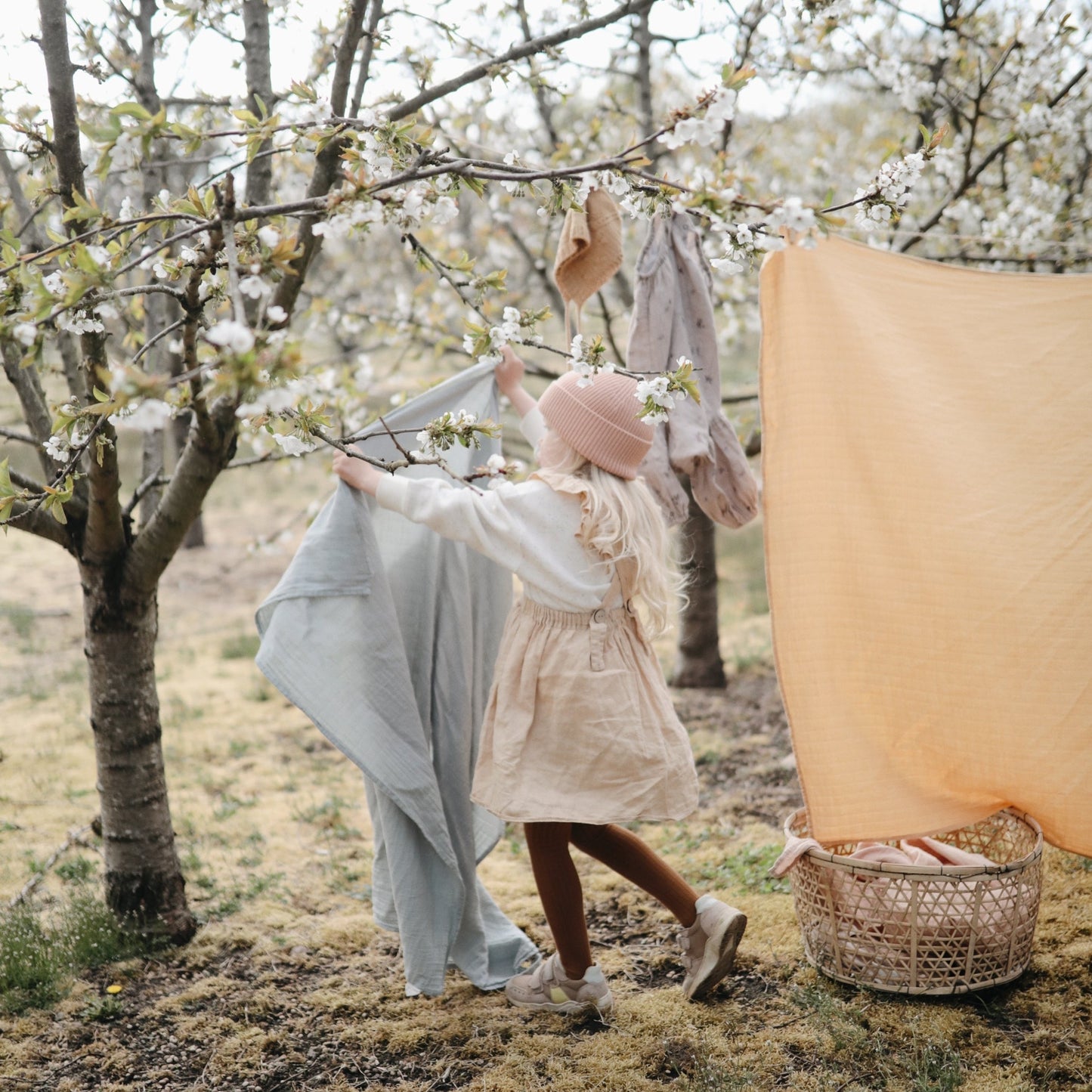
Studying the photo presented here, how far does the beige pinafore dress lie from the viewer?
256 centimetres

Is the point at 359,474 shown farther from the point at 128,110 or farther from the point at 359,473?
the point at 128,110

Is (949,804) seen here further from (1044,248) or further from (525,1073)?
(1044,248)

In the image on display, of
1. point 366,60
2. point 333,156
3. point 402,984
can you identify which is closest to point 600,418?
point 333,156

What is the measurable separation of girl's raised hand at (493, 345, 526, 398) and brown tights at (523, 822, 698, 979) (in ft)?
4.22

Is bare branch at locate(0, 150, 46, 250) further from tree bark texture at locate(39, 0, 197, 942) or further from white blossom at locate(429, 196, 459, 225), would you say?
white blossom at locate(429, 196, 459, 225)

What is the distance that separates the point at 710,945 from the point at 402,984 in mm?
912

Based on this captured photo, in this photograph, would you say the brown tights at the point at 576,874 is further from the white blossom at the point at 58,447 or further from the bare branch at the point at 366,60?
the bare branch at the point at 366,60

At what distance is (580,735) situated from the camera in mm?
2568

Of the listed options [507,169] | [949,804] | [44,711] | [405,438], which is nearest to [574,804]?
[949,804]

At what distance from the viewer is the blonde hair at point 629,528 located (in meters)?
2.55

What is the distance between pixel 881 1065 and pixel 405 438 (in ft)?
6.70

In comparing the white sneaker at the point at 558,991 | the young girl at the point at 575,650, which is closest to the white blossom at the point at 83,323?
→ the young girl at the point at 575,650

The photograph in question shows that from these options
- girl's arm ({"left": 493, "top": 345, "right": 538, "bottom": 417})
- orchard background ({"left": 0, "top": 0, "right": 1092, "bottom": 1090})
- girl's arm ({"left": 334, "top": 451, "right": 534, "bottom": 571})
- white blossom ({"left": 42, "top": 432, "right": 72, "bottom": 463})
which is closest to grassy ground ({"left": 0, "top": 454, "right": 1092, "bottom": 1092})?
orchard background ({"left": 0, "top": 0, "right": 1092, "bottom": 1090})

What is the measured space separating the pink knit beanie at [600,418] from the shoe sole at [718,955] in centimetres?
126
